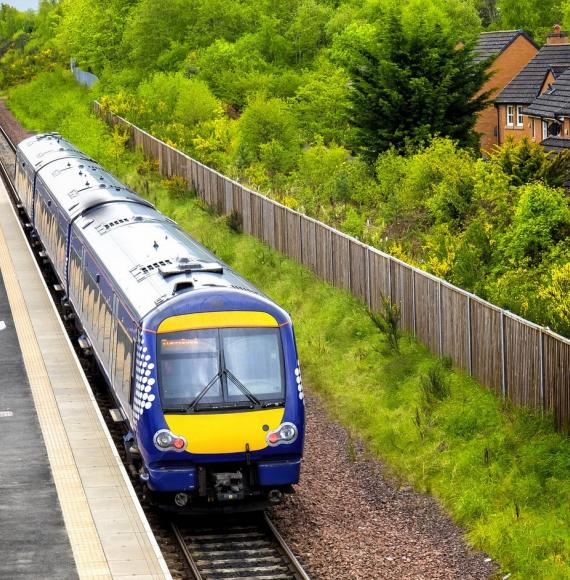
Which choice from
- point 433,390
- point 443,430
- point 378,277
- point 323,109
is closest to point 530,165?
point 378,277

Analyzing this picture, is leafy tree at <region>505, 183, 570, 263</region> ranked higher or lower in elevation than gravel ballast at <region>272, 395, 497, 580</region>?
higher

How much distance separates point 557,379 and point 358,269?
8.48 metres

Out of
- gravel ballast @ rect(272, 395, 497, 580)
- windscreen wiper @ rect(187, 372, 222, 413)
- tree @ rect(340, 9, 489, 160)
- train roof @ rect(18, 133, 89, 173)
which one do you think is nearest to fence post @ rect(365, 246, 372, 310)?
Answer: gravel ballast @ rect(272, 395, 497, 580)

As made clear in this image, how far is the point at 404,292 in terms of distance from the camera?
2217cm

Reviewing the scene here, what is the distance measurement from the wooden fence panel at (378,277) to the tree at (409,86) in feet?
37.6

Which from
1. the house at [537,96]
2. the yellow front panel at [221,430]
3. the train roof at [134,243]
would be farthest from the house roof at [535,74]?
the yellow front panel at [221,430]

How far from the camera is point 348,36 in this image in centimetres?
5709

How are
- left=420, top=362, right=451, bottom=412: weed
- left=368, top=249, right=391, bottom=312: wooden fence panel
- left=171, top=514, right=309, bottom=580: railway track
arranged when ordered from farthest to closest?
left=368, top=249, right=391, bottom=312: wooden fence panel → left=420, top=362, right=451, bottom=412: weed → left=171, top=514, right=309, bottom=580: railway track

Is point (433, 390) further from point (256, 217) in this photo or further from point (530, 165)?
point (256, 217)

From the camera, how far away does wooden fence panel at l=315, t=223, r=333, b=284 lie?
26.5 meters

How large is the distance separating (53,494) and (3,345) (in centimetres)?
906

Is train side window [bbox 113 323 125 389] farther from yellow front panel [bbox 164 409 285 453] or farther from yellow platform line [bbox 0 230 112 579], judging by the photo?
yellow front panel [bbox 164 409 285 453]

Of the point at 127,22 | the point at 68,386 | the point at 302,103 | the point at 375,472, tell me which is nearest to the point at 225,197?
the point at 302,103

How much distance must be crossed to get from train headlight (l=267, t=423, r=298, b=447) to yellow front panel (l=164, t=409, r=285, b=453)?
7cm
